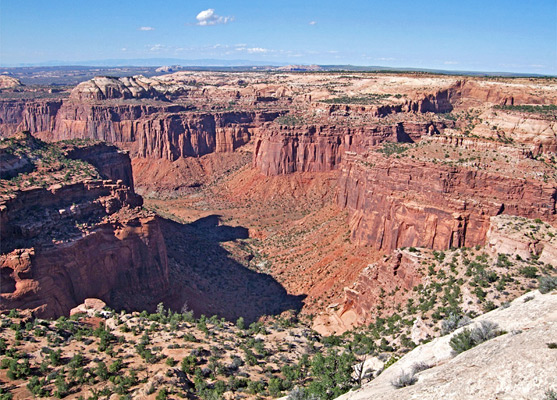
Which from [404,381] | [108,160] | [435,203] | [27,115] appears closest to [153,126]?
[108,160]

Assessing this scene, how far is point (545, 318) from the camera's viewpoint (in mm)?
19188

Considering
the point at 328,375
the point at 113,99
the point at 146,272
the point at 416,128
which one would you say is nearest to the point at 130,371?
the point at 328,375

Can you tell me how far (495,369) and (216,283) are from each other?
132 feet

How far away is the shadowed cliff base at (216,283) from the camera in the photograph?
45562 millimetres

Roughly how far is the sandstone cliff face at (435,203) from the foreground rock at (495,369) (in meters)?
19.8

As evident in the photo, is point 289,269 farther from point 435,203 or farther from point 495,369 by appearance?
point 495,369

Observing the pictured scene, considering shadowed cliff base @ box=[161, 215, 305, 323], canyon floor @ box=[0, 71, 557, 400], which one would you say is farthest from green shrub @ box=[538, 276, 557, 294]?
shadowed cliff base @ box=[161, 215, 305, 323]

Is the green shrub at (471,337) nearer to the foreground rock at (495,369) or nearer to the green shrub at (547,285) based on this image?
the foreground rock at (495,369)

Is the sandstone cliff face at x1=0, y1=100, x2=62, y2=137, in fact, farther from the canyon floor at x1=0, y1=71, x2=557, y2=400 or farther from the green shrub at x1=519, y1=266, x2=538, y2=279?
the green shrub at x1=519, y1=266, x2=538, y2=279

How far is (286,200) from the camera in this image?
3317 inches

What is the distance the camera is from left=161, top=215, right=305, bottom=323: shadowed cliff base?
45.6 meters

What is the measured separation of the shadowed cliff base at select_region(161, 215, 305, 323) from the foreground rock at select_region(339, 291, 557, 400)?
25.5 meters

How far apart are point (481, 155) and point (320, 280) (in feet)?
67.3

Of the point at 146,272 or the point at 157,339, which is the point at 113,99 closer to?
the point at 146,272
